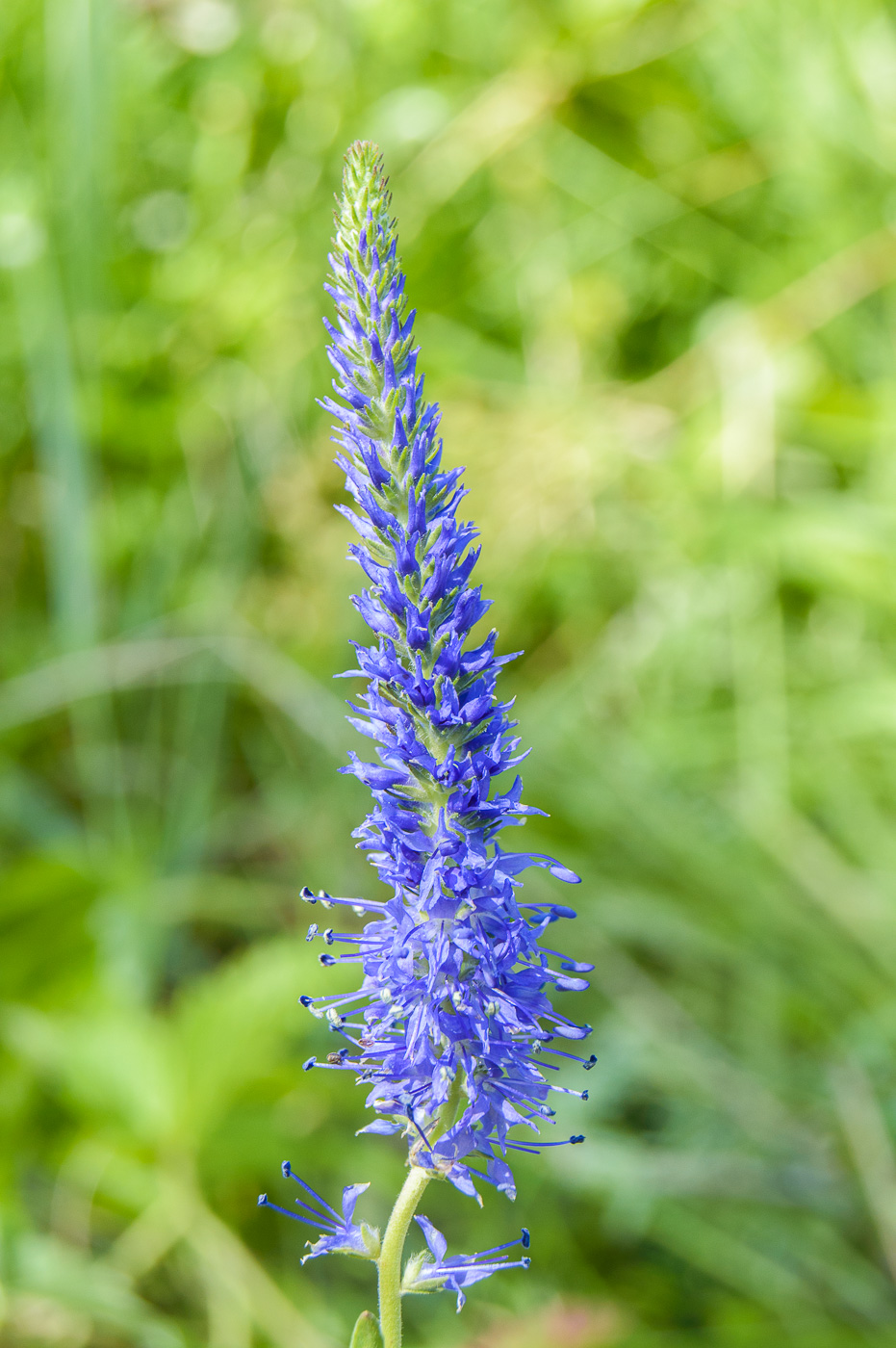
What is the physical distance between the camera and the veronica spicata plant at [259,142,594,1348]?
60 centimetres

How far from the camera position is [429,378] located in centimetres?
268

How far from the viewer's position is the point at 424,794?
638mm

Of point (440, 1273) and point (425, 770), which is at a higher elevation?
point (425, 770)

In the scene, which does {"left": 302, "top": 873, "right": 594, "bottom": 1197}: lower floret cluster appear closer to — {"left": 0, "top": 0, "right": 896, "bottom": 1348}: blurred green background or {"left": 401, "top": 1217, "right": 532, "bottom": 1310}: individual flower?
{"left": 401, "top": 1217, "right": 532, "bottom": 1310}: individual flower

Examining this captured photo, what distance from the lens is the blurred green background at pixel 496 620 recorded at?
5.45ft

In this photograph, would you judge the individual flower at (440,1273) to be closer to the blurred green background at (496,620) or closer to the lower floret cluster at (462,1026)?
the lower floret cluster at (462,1026)

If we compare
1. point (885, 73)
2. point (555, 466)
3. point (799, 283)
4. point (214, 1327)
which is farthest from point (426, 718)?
point (885, 73)

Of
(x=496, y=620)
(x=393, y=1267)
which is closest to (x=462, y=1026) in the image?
(x=393, y=1267)

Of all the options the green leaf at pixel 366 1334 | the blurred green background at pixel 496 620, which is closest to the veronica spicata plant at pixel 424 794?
the green leaf at pixel 366 1334

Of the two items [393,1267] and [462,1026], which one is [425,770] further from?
[393,1267]

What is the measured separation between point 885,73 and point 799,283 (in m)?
0.50

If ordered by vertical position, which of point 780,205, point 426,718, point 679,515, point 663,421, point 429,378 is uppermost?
point 780,205

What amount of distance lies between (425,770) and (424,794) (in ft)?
0.07

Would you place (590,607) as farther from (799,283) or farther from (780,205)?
(780,205)
